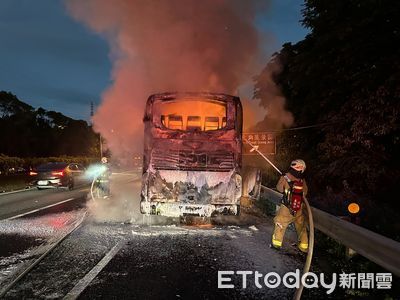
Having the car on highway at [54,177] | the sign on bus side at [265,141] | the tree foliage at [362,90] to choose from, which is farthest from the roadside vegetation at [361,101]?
the car on highway at [54,177]

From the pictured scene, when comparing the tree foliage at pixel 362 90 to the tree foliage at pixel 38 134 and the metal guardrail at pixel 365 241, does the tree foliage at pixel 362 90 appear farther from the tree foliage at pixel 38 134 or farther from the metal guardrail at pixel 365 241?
the tree foliage at pixel 38 134

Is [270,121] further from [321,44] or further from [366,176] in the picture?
[366,176]

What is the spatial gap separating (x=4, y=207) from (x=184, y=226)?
22.0ft

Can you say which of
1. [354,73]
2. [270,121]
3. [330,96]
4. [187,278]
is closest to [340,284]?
[187,278]

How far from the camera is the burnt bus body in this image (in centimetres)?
934

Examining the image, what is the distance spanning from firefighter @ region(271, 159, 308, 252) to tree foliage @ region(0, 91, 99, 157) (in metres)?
60.0

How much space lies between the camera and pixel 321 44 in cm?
1500

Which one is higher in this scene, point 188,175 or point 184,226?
point 188,175

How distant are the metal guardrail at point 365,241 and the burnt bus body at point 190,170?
2227 mm

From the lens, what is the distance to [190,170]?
9453 mm

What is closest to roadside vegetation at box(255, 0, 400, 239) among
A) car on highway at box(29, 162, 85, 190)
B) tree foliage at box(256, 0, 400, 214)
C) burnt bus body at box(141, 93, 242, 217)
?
tree foliage at box(256, 0, 400, 214)

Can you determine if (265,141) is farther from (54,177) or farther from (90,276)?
(90,276)

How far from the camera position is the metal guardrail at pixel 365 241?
489 centimetres

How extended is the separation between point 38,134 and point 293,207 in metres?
72.2
